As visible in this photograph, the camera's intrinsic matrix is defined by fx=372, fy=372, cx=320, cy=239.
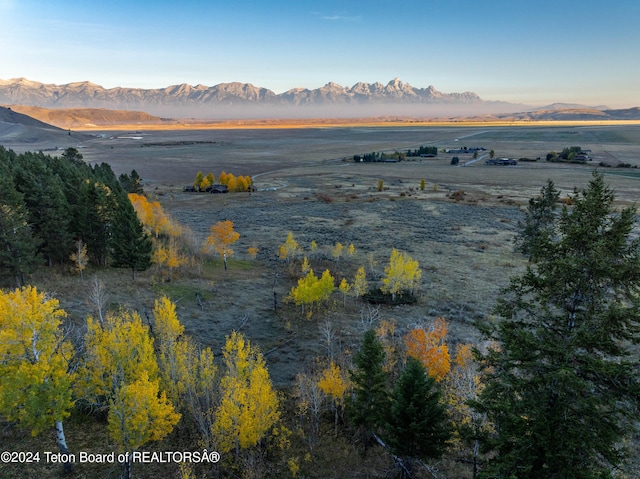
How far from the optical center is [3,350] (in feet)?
55.0

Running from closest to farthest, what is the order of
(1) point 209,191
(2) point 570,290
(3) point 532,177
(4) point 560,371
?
(4) point 560,371 → (2) point 570,290 → (1) point 209,191 → (3) point 532,177

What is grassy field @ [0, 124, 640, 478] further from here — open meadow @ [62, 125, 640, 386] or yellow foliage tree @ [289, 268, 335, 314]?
yellow foliage tree @ [289, 268, 335, 314]

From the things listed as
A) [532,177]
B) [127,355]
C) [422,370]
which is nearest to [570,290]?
[422,370]

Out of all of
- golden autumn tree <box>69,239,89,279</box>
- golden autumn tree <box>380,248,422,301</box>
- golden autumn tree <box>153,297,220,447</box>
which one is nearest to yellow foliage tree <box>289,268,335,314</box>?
golden autumn tree <box>380,248,422,301</box>

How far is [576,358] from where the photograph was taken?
10.8m

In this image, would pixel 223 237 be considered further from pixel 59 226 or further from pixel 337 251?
pixel 59 226

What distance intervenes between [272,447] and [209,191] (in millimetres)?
106159

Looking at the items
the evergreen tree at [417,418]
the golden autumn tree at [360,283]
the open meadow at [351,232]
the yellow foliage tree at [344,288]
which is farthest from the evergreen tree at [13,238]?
the evergreen tree at [417,418]

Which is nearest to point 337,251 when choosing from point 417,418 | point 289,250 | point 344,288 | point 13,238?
point 289,250

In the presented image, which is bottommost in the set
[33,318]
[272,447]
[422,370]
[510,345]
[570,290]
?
[272,447]

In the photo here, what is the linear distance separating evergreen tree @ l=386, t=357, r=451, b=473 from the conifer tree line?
36009mm

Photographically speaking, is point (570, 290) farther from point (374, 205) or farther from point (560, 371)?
point (374, 205)

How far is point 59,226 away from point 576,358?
4880cm

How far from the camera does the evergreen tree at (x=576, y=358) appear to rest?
33.8 feet
